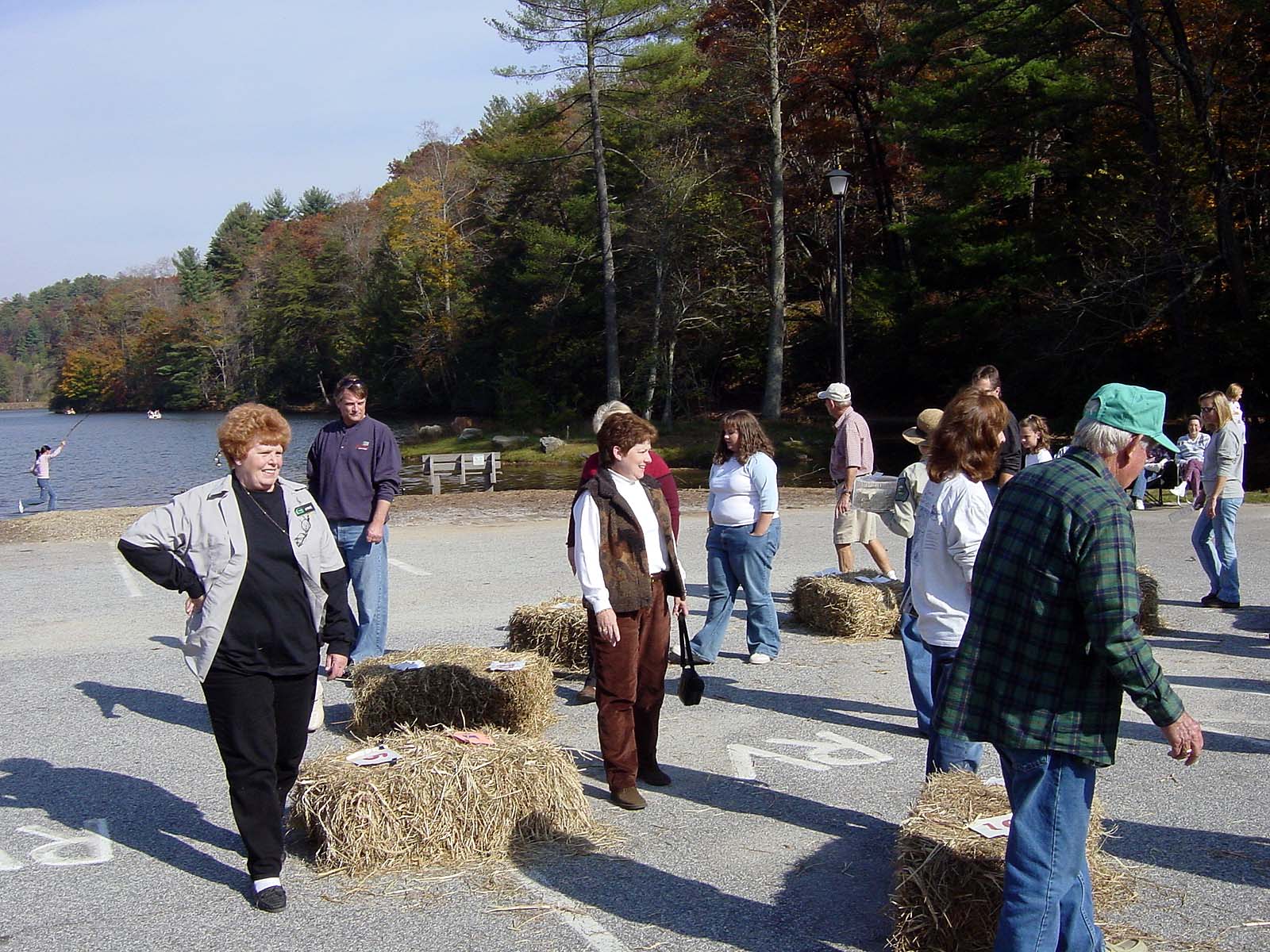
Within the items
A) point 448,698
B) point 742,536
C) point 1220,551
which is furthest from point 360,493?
point 1220,551

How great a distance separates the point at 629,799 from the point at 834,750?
1411mm

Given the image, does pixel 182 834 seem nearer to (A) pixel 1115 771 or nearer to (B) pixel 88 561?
(A) pixel 1115 771

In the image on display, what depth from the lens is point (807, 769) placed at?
5582mm

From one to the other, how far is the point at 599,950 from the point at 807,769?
2.10 meters

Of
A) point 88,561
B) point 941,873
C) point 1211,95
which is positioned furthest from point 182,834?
point 1211,95

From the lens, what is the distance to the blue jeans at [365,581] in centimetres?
746

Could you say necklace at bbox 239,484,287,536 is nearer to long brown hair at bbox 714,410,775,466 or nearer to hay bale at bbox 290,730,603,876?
hay bale at bbox 290,730,603,876

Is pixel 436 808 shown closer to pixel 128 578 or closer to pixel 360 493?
pixel 360 493

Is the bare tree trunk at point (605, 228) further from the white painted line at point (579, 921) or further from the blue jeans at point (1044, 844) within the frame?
the blue jeans at point (1044, 844)

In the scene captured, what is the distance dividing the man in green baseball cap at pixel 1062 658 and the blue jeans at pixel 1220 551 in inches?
278

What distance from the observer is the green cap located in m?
3.01

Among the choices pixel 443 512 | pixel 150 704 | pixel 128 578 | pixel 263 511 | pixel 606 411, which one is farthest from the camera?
pixel 443 512

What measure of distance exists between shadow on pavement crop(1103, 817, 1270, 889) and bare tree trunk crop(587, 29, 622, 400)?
3501 cm

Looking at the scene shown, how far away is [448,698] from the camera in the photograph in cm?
606
